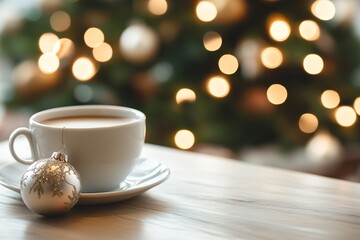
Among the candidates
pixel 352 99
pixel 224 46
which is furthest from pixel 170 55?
pixel 352 99

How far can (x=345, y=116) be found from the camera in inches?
66.2

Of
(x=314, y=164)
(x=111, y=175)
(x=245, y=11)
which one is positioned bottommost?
(x=314, y=164)

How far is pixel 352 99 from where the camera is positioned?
5.48ft

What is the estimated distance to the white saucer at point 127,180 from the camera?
0.68 meters

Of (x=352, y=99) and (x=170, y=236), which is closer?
(x=170, y=236)

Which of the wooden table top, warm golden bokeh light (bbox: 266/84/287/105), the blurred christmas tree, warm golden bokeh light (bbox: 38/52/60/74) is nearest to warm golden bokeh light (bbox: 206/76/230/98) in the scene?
the blurred christmas tree

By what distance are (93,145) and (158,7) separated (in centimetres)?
100

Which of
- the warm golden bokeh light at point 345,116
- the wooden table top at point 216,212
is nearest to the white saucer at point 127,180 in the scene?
the wooden table top at point 216,212

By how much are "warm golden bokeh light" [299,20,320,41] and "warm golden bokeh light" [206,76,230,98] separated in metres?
0.23

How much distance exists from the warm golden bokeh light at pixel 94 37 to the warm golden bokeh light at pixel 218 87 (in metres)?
0.33

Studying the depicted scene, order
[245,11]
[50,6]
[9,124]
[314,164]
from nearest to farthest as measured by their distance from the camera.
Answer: [245,11] < [50,6] < [314,164] < [9,124]

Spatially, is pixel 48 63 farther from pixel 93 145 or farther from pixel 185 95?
pixel 93 145

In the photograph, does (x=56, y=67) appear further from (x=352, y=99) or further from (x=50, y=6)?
(x=352, y=99)

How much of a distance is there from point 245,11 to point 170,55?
23cm
